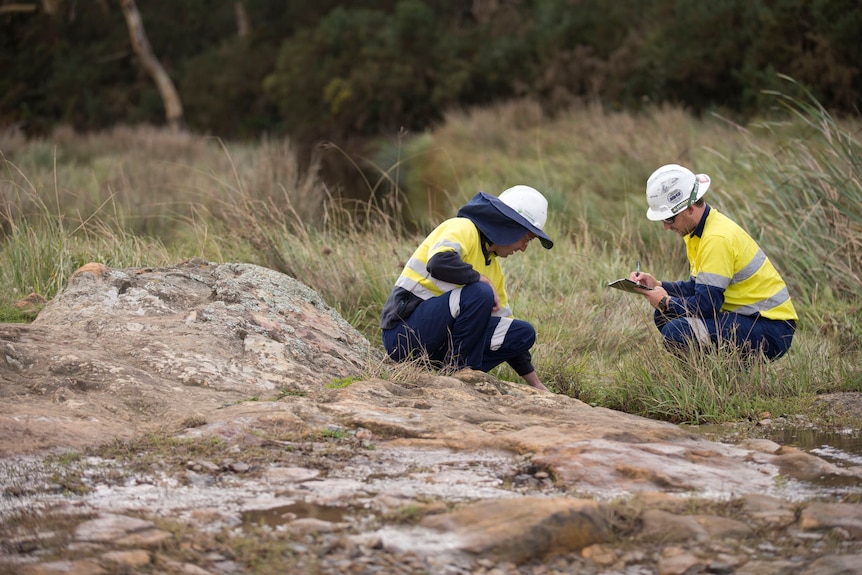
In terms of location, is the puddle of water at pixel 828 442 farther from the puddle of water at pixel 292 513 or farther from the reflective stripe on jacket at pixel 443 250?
the puddle of water at pixel 292 513

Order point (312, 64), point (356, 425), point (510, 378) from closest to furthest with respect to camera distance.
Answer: point (356, 425)
point (510, 378)
point (312, 64)

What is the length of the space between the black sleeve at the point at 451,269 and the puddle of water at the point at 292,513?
2.22m

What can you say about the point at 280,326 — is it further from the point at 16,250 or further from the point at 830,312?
the point at 830,312

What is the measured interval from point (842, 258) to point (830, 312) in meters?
0.76

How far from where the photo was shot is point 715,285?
5371 mm

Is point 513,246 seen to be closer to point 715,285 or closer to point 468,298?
point 468,298

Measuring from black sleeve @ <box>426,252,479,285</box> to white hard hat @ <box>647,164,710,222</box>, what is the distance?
106cm

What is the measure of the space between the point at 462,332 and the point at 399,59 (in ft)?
80.3

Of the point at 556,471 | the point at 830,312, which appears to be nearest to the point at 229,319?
the point at 556,471

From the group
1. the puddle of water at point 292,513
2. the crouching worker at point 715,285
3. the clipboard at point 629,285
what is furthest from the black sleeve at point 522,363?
the puddle of water at point 292,513

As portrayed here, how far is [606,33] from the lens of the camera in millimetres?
23984

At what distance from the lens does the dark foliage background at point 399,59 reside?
17.5m

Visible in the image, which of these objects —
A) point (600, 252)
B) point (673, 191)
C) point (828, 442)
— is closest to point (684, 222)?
point (673, 191)

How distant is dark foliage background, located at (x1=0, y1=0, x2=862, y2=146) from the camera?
17.5 m
